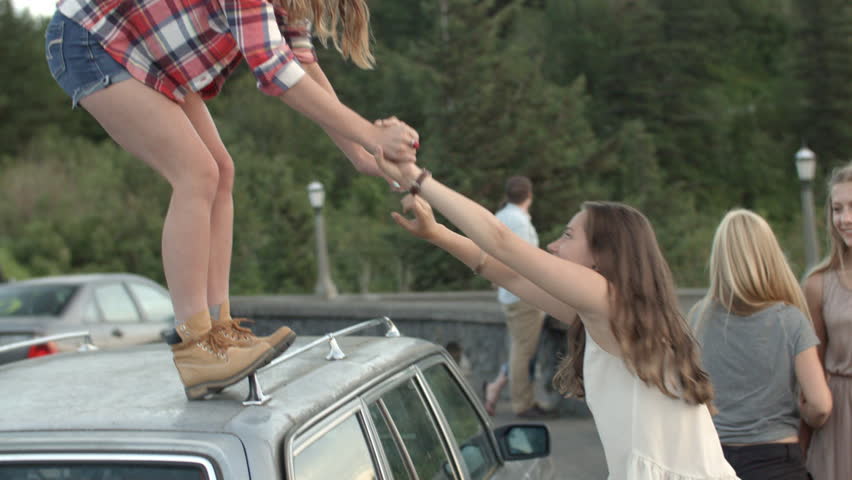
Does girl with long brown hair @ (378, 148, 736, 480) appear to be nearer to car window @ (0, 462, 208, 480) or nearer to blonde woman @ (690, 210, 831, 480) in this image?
car window @ (0, 462, 208, 480)

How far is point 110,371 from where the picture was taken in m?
2.59

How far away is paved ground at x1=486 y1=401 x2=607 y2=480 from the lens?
25.8 ft

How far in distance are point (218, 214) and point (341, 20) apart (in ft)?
2.04

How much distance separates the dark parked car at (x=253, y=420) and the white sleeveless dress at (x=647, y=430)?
0.51m

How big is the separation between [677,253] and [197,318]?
36.7 meters

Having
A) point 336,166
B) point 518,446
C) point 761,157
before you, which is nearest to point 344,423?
point 518,446

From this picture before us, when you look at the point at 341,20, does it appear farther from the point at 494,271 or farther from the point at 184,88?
the point at 494,271

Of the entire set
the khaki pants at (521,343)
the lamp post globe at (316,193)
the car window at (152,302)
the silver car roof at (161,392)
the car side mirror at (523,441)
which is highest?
the lamp post globe at (316,193)

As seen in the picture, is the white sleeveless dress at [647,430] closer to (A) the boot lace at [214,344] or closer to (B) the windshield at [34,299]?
(A) the boot lace at [214,344]

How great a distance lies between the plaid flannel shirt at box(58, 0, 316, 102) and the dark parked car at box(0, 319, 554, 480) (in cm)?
70

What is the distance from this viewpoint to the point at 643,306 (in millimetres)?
2578

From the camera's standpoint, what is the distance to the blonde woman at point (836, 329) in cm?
383

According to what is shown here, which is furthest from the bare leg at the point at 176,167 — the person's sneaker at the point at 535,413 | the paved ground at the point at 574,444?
Answer: the person's sneaker at the point at 535,413

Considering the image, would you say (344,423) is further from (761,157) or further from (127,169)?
(761,157)
